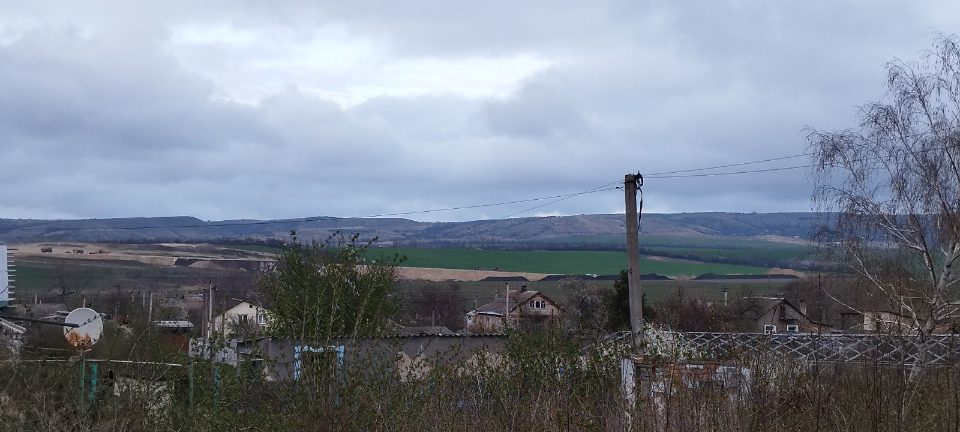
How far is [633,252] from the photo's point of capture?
16.1 m

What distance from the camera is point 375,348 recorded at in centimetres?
814

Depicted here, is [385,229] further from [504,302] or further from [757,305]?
[757,305]

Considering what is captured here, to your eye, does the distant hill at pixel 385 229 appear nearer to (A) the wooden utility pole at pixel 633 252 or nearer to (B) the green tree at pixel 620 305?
(A) the wooden utility pole at pixel 633 252

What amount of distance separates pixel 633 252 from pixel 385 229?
479ft

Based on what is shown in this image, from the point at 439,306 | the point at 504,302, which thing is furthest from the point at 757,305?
the point at 504,302

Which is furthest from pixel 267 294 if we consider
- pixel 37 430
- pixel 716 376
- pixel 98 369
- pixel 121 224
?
pixel 121 224

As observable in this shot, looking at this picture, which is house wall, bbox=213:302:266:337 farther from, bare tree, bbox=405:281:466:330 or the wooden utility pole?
bare tree, bbox=405:281:466:330

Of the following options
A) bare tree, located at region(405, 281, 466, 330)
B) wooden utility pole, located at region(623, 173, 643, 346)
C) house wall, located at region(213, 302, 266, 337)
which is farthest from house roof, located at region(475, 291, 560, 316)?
wooden utility pole, located at region(623, 173, 643, 346)

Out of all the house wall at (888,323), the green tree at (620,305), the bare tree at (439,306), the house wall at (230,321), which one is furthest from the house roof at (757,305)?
the house wall at (888,323)

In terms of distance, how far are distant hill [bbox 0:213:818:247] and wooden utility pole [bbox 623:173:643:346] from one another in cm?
761

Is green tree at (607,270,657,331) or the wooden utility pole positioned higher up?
the wooden utility pole

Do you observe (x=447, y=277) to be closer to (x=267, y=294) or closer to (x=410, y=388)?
(x=267, y=294)

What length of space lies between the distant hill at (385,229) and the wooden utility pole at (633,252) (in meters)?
7.61

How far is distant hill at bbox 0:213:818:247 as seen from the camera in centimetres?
8675
